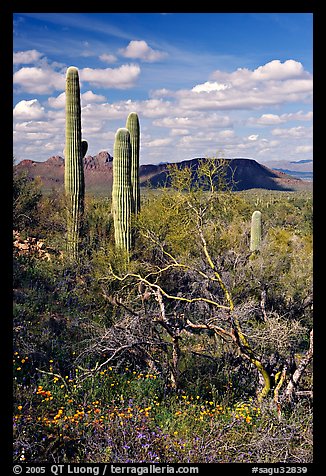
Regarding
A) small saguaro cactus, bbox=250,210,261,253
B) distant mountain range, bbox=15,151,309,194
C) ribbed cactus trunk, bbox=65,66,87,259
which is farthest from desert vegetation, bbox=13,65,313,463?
distant mountain range, bbox=15,151,309,194

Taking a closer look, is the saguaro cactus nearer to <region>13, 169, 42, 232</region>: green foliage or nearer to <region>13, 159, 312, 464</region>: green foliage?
<region>13, 169, 42, 232</region>: green foliage

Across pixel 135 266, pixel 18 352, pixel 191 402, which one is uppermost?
pixel 135 266

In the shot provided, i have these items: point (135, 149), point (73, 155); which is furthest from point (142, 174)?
point (73, 155)

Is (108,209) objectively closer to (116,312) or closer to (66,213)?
(66,213)

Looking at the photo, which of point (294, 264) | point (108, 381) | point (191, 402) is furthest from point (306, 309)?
point (108, 381)

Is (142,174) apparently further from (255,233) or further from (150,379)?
(150,379)

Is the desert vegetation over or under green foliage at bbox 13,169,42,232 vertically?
under
